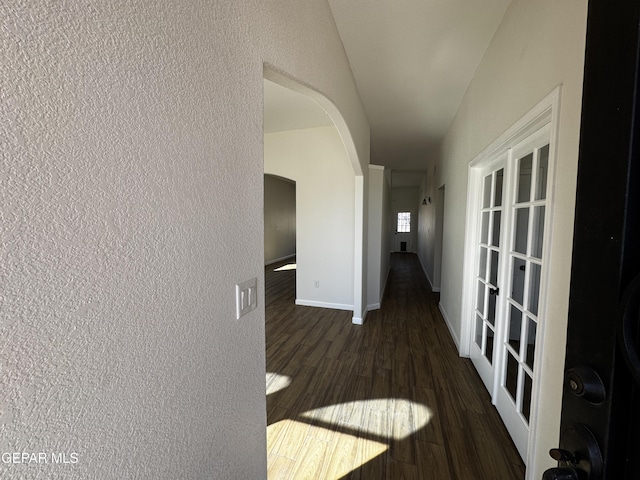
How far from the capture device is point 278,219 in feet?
29.5

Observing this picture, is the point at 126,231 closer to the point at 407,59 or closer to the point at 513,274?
the point at 513,274

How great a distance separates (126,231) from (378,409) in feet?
→ 7.00

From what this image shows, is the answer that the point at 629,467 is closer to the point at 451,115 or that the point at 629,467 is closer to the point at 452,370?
the point at 452,370

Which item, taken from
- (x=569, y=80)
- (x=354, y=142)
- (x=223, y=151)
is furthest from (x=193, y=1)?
(x=354, y=142)

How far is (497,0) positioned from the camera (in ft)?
5.53

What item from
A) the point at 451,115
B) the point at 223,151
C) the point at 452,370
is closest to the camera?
the point at 223,151

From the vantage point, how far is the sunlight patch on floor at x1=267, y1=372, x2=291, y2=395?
7.42 ft

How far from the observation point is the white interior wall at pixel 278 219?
8.14 meters

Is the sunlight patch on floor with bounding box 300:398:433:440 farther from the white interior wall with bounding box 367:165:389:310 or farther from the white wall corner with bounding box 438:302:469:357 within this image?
the white interior wall with bounding box 367:165:389:310

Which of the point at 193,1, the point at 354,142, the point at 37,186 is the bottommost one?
the point at 37,186

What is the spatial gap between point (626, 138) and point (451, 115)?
367 centimetres

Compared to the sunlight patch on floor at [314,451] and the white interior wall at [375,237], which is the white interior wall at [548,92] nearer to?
the sunlight patch on floor at [314,451]

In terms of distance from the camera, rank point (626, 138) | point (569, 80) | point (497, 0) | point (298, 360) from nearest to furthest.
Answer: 1. point (626, 138)
2. point (569, 80)
3. point (497, 0)
4. point (298, 360)

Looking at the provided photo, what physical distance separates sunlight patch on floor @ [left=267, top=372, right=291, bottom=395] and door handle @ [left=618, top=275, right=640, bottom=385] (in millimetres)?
2289
